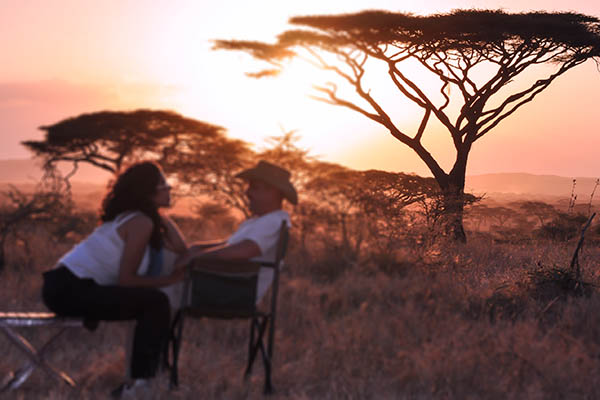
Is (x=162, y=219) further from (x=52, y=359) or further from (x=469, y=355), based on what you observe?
(x=469, y=355)

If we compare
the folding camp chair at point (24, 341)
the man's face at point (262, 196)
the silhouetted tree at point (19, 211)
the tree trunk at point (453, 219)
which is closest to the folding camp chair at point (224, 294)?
the man's face at point (262, 196)

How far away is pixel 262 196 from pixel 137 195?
0.69 meters

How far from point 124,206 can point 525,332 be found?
2.64m

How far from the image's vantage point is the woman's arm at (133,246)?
10.2 ft

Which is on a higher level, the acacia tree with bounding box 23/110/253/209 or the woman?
the acacia tree with bounding box 23/110/253/209

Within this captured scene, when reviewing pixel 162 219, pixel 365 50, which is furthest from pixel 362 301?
pixel 365 50

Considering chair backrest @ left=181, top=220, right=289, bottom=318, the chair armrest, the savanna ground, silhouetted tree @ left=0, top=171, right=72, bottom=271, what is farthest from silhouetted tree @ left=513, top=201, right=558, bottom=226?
the chair armrest

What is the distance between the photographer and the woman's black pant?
3129 mm

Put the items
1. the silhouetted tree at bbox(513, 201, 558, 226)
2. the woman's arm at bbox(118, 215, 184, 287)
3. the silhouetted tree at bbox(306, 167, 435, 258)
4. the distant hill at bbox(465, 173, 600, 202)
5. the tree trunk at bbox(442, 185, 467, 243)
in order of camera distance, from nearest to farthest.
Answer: the woman's arm at bbox(118, 215, 184, 287) → the tree trunk at bbox(442, 185, 467, 243) → the silhouetted tree at bbox(306, 167, 435, 258) → the distant hill at bbox(465, 173, 600, 202) → the silhouetted tree at bbox(513, 201, 558, 226)

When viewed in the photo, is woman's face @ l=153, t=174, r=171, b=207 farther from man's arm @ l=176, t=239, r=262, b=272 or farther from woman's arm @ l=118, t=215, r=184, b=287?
man's arm @ l=176, t=239, r=262, b=272

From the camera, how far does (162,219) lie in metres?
3.42

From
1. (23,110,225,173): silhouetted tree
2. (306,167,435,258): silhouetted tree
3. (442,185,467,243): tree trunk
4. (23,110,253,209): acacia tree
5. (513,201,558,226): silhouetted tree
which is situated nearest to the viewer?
(442,185,467,243): tree trunk

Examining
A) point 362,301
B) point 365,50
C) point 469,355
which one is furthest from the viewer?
point 365,50

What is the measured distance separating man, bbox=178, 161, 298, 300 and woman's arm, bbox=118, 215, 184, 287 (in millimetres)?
261
